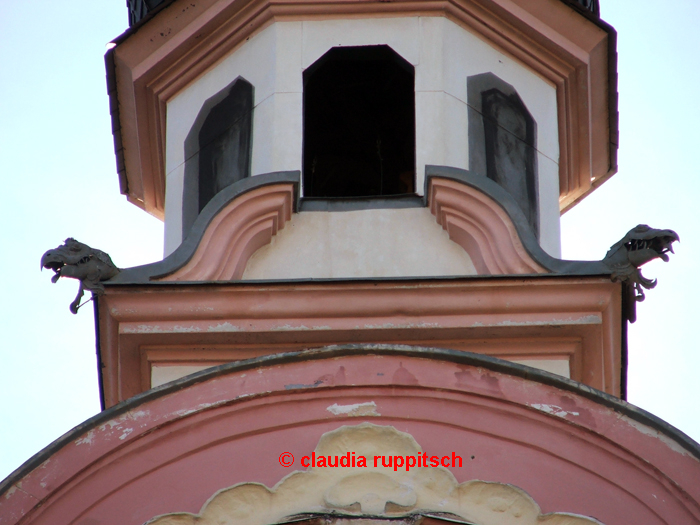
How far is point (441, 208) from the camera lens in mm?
11414

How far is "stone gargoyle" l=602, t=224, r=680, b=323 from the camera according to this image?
10.5 metres

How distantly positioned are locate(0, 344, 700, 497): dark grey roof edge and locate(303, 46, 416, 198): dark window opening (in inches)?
193

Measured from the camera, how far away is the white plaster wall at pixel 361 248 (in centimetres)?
1133

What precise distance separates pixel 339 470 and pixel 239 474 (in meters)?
0.50

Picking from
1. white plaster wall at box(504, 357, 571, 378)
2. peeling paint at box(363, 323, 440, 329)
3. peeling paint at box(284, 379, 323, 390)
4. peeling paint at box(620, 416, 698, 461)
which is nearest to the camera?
peeling paint at box(620, 416, 698, 461)

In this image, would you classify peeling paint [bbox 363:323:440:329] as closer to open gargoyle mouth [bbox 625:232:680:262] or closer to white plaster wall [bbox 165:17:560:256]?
open gargoyle mouth [bbox 625:232:680:262]

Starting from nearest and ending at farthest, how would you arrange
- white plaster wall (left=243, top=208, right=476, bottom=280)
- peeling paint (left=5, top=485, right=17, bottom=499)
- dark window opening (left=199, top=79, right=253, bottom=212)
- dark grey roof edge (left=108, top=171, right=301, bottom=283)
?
peeling paint (left=5, top=485, right=17, bottom=499) → dark grey roof edge (left=108, top=171, right=301, bottom=283) → white plaster wall (left=243, top=208, right=476, bottom=280) → dark window opening (left=199, top=79, right=253, bottom=212)

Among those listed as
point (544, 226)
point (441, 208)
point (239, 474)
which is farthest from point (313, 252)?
point (239, 474)

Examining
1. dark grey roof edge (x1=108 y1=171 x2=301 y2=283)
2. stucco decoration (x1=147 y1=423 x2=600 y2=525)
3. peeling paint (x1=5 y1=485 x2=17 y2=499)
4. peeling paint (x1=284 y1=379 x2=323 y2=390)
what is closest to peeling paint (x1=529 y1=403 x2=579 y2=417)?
stucco decoration (x1=147 y1=423 x2=600 y2=525)

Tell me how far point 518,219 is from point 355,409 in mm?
2736

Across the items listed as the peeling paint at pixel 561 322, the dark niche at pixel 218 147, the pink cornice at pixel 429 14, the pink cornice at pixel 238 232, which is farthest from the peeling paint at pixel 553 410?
the pink cornice at pixel 429 14

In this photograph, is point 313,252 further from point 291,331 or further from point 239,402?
point 239,402

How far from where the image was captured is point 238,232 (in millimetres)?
11297

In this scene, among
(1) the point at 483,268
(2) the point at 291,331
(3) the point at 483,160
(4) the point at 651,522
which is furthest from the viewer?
(3) the point at 483,160
